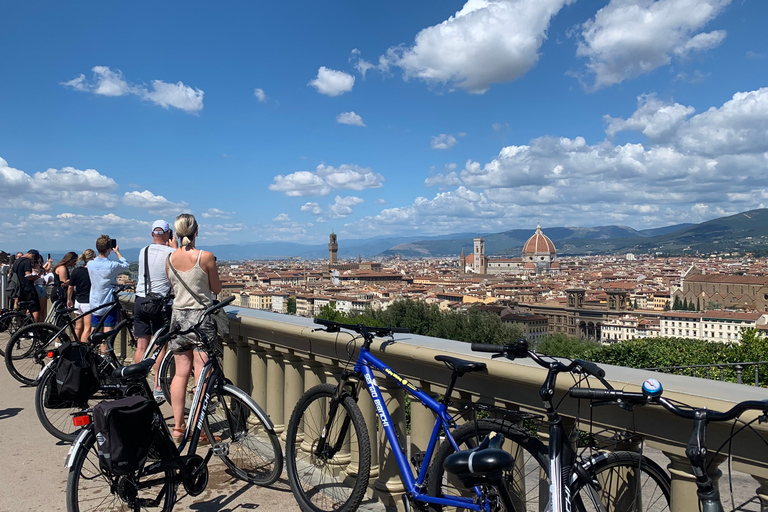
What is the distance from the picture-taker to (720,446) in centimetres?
146

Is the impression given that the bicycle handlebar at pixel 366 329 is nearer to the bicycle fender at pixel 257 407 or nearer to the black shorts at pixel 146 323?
the bicycle fender at pixel 257 407

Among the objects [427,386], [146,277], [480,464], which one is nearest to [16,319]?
[146,277]

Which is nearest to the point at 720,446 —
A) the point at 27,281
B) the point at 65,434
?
the point at 65,434

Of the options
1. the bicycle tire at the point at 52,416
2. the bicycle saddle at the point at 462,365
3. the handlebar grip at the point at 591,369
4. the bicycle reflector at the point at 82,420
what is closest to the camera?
the handlebar grip at the point at 591,369

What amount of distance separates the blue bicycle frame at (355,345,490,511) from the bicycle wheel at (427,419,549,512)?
0.11 feet

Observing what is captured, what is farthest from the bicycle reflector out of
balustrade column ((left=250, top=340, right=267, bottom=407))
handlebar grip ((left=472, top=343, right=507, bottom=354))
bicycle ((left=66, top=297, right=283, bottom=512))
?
handlebar grip ((left=472, top=343, right=507, bottom=354))

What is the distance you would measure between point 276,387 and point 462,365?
5.79 ft

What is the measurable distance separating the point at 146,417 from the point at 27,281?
5.95m

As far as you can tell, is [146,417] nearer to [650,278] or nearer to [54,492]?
[54,492]

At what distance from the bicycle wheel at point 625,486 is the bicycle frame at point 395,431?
0.37 meters

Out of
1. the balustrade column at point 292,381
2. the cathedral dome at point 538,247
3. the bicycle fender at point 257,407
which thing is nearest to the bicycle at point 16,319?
the balustrade column at point 292,381

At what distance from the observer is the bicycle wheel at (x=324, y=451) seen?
2.64 meters

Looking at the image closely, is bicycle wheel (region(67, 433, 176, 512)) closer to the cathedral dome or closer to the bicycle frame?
the bicycle frame

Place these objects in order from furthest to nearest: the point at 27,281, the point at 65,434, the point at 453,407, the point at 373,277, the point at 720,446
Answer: the point at 373,277
the point at 27,281
the point at 65,434
the point at 453,407
the point at 720,446
